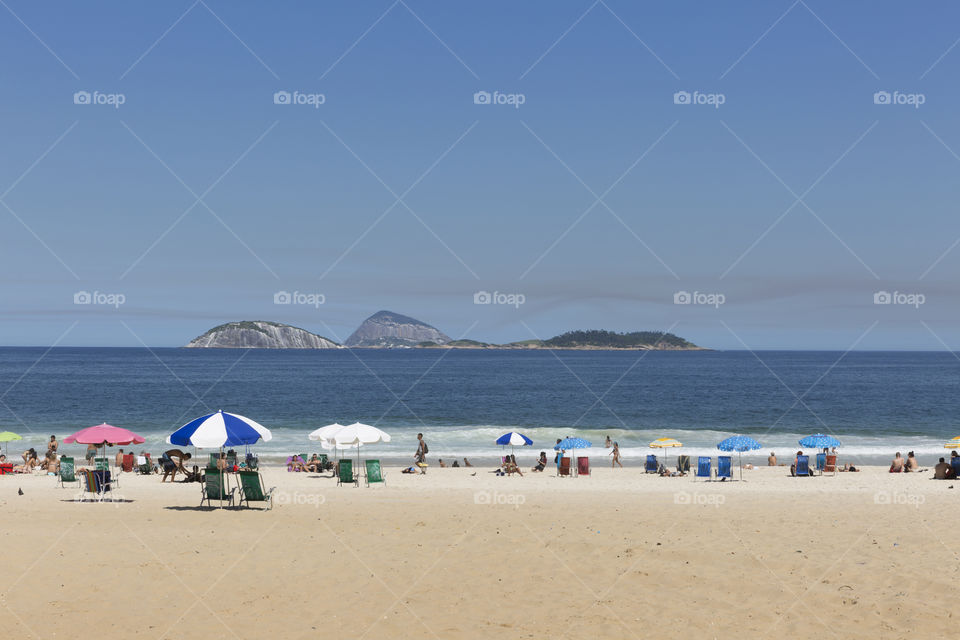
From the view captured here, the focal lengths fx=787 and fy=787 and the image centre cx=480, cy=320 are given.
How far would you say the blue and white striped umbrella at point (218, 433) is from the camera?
55.7 ft

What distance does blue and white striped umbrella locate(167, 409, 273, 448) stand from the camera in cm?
1698

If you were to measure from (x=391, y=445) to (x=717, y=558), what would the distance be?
109 ft

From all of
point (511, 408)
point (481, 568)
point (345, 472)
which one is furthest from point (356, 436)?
point (511, 408)

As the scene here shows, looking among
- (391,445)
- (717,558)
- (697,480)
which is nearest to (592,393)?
(391,445)

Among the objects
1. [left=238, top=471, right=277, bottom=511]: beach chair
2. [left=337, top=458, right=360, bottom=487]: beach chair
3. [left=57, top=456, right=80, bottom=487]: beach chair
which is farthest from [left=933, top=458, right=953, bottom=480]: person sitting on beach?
[left=57, top=456, right=80, bottom=487]: beach chair

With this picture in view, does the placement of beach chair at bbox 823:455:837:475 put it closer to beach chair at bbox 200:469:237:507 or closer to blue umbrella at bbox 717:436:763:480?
blue umbrella at bbox 717:436:763:480

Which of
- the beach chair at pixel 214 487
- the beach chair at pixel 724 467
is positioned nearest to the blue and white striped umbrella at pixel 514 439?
the beach chair at pixel 724 467

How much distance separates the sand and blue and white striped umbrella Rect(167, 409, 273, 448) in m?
1.53

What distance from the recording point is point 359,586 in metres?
10.5

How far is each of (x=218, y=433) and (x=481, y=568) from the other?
27.0 feet

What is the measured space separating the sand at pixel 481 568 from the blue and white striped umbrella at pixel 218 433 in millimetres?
1527

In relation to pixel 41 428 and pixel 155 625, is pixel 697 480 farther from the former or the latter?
pixel 41 428

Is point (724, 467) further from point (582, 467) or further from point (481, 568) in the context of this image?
point (481, 568)

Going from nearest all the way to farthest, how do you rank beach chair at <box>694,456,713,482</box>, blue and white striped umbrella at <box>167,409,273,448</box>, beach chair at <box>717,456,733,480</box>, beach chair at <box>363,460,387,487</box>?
blue and white striped umbrella at <box>167,409,273,448</box>, beach chair at <box>363,460,387,487</box>, beach chair at <box>717,456,733,480</box>, beach chair at <box>694,456,713,482</box>
